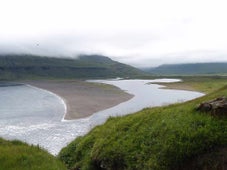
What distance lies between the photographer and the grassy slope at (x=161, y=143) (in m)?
12.8

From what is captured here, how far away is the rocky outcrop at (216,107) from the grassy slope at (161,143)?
31 cm

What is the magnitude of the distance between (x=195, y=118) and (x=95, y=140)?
6011mm

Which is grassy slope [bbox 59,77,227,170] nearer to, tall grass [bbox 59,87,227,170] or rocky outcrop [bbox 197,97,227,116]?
tall grass [bbox 59,87,227,170]

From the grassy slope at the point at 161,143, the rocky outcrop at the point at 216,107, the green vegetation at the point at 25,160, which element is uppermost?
the rocky outcrop at the point at 216,107

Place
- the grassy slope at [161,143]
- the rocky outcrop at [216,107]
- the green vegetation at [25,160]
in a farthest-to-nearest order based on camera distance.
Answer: the rocky outcrop at [216,107]
the green vegetation at [25,160]
the grassy slope at [161,143]

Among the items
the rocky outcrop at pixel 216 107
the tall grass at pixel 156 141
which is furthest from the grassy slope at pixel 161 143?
the rocky outcrop at pixel 216 107

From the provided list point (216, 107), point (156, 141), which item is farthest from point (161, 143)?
point (216, 107)

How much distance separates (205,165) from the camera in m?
12.2

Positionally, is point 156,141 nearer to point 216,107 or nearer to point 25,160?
point 216,107

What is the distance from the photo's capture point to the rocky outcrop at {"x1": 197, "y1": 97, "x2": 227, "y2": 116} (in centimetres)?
1385

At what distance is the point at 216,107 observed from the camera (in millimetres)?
13984

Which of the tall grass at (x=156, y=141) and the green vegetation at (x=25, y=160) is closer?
the tall grass at (x=156, y=141)

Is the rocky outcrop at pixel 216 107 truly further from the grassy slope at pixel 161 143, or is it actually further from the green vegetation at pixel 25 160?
the green vegetation at pixel 25 160

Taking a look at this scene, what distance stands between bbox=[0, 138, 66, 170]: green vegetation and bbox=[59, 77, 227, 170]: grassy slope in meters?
2.35
